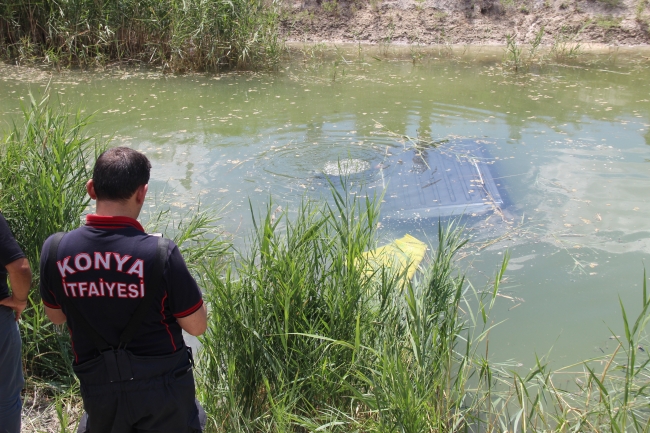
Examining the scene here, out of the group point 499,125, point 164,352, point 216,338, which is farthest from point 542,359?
point 499,125

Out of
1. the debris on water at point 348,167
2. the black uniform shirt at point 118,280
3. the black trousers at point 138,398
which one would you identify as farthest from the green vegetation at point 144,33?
the black trousers at point 138,398

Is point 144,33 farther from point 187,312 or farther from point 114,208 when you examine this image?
point 187,312

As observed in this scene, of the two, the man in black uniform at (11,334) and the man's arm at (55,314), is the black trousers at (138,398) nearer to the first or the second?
the man's arm at (55,314)

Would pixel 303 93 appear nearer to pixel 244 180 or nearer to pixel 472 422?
pixel 244 180

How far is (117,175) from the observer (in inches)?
74.2

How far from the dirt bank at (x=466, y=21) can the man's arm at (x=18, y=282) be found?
41.8 feet

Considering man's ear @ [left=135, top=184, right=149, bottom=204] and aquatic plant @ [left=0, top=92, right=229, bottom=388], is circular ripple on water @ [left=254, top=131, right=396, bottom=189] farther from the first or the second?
man's ear @ [left=135, top=184, right=149, bottom=204]

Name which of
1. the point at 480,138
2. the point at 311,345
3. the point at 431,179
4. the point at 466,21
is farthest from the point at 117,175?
the point at 466,21

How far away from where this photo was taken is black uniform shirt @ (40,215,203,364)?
73.2 inches

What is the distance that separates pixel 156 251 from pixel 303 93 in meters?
8.30

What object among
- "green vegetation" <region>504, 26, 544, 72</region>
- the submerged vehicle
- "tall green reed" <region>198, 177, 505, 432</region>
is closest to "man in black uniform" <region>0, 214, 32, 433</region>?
"tall green reed" <region>198, 177, 505, 432</region>

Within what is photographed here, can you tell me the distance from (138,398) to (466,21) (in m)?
14.3

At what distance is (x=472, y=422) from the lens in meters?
2.87

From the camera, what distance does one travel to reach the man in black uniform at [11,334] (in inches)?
91.0
